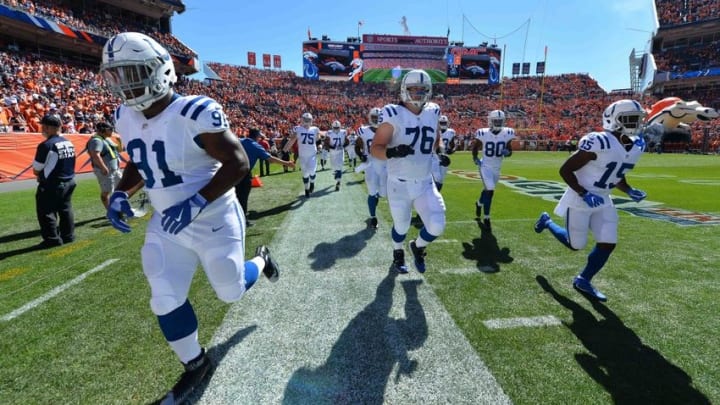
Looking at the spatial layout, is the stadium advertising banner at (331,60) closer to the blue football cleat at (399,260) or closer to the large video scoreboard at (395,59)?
the large video scoreboard at (395,59)

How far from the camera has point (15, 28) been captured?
2466cm

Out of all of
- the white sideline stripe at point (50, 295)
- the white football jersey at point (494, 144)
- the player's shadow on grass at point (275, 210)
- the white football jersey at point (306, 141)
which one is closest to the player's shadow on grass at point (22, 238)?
the white sideline stripe at point (50, 295)

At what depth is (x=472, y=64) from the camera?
54375mm

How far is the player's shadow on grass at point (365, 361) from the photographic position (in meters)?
2.37

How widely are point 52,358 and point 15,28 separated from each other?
33393mm

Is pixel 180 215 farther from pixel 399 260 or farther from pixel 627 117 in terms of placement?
pixel 627 117

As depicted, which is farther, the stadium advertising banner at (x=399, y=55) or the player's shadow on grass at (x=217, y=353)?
the stadium advertising banner at (x=399, y=55)

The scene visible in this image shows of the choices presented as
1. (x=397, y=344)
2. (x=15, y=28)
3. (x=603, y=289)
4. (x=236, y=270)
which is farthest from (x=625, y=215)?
(x=15, y=28)

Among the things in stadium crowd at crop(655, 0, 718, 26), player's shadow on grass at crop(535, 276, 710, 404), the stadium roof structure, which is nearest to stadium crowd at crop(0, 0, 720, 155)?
stadium crowd at crop(655, 0, 718, 26)

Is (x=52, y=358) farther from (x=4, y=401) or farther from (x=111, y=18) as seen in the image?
(x=111, y=18)

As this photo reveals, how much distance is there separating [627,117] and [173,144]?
4.26 metres

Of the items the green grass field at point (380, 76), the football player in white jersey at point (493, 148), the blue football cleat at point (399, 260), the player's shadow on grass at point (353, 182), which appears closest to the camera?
the blue football cleat at point (399, 260)

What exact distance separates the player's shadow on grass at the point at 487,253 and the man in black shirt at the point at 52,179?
20.6 feet

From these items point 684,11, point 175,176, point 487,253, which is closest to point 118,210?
point 175,176
